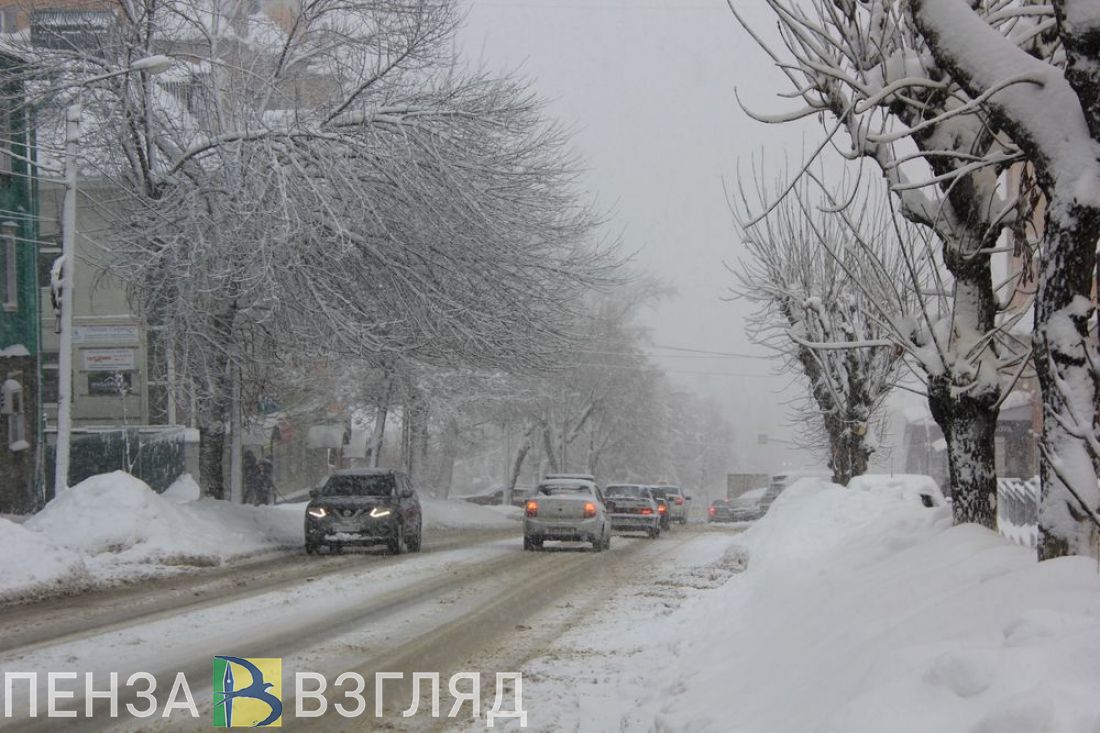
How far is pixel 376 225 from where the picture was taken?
1977 cm

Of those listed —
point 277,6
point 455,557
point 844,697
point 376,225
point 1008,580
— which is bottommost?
point 455,557

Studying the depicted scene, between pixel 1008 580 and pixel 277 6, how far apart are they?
22126 millimetres

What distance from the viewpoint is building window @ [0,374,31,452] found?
30.3 meters

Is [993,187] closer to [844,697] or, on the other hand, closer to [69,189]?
[844,697]

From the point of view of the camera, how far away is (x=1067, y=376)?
235 inches

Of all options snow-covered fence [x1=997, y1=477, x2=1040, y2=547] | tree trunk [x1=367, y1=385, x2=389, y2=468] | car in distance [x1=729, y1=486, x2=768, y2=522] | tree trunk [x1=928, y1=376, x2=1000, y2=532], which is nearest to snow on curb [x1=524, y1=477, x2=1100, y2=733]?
tree trunk [x1=928, y1=376, x2=1000, y2=532]

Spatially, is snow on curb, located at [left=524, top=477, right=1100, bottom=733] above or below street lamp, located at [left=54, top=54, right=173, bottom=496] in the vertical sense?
below

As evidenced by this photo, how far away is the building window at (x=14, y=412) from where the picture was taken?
30.3m

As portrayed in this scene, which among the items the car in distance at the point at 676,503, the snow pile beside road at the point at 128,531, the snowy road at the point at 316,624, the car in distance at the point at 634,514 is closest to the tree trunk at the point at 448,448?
the car in distance at the point at 676,503

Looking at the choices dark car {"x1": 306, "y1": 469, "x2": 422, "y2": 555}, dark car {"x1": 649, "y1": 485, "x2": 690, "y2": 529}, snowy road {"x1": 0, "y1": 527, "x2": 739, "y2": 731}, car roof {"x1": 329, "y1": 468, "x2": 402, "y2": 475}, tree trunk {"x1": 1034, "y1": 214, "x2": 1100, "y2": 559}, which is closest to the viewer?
tree trunk {"x1": 1034, "y1": 214, "x2": 1100, "y2": 559}

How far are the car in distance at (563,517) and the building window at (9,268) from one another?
1657cm

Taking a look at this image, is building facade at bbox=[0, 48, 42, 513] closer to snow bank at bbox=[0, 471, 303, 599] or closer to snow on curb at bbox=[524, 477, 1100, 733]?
snow bank at bbox=[0, 471, 303, 599]

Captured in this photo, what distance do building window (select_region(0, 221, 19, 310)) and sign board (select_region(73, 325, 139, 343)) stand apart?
151 inches

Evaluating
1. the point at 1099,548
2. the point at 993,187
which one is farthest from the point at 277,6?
the point at 1099,548
